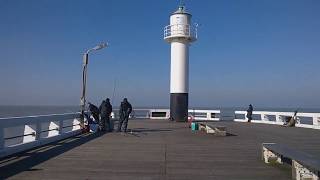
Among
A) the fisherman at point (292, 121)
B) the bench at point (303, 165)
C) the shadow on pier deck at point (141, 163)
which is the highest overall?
the fisherman at point (292, 121)

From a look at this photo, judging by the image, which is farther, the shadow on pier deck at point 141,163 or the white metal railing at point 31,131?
the white metal railing at point 31,131

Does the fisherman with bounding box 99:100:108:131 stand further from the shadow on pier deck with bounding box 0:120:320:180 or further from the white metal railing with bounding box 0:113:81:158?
the shadow on pier deck with bounding box 0:120:320:180

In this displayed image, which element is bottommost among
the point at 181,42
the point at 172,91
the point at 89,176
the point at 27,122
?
the point at 89,176

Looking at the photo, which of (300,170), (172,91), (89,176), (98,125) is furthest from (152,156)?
(172,91)

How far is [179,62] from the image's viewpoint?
28312 mm

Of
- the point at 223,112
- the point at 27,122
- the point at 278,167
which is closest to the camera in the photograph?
the point at 278,167

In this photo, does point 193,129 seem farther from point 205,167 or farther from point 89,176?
point 89,176

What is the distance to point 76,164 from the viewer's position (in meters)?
9.27

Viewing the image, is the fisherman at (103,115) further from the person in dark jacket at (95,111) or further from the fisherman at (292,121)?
the fisherman at (292,121)

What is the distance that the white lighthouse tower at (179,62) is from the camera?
28.3 meters

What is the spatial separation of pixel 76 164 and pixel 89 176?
1523mm

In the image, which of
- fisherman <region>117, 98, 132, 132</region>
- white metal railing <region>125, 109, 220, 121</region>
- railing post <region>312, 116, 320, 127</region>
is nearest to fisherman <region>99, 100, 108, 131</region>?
fisherman <region>117, 98, 132, 132</region>

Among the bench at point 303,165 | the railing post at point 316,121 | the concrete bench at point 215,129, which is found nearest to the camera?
the bench at point 303,165

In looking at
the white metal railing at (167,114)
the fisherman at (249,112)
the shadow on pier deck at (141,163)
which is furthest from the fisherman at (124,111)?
the white metal railing at (167,114)
